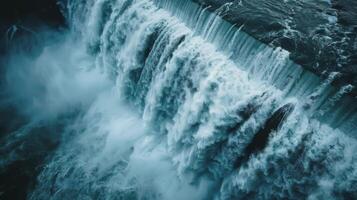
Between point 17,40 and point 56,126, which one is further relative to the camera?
point 17,40

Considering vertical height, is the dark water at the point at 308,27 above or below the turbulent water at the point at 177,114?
above

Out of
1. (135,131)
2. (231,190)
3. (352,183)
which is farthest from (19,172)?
(352,183)

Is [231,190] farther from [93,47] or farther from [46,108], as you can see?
[93,47]

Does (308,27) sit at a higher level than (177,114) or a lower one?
higher

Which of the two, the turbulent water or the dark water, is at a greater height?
the dark water

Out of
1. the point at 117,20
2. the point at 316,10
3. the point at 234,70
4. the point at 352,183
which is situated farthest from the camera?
the point at 117,20


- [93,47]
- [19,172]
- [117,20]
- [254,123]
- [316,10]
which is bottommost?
[19,172]

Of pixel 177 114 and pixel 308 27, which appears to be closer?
pixel 308 27

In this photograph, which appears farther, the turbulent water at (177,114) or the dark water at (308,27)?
the dark water at (308,27)
